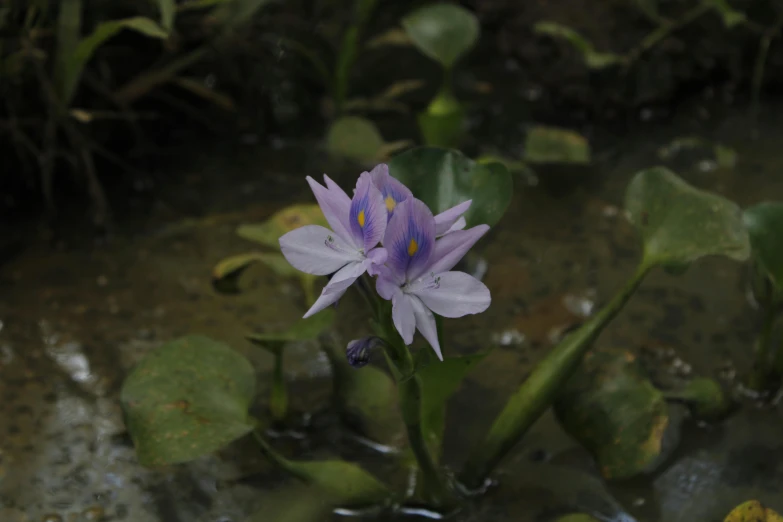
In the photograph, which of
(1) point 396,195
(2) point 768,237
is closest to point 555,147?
(2) point 768,237

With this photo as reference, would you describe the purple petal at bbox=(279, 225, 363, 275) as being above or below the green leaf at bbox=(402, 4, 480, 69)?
above

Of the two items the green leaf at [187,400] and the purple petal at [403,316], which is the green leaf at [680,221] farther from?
the green leaf at [187,400]

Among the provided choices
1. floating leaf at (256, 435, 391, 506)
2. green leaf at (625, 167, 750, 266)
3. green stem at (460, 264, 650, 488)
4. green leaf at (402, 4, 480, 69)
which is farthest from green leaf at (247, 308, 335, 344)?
green leaf at (402, 4, 480, 69)

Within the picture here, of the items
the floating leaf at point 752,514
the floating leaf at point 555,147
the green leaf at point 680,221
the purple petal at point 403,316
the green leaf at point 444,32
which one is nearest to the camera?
the purple petal at point 403,316

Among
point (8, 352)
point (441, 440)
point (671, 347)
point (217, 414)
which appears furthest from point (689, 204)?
point (8, 352)

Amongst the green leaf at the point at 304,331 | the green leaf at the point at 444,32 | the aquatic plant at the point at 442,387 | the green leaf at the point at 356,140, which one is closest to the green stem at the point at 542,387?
the aquatic plant at the point at 442,387

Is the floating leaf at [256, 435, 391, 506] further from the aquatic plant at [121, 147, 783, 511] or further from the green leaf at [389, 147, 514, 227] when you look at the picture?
the green leaf at [389, 147, 514, 227]

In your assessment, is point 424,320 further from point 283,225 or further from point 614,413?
point 283,225
